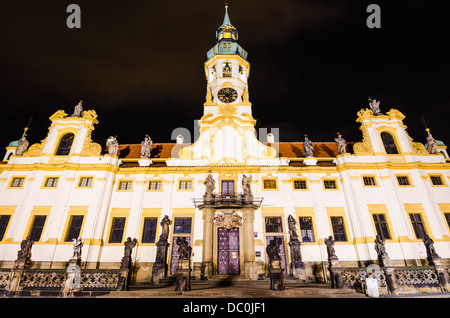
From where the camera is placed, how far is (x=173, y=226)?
69.6 ft

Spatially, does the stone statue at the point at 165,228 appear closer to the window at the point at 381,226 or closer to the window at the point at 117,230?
the window at the point at 117,230

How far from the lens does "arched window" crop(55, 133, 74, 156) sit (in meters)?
24.2

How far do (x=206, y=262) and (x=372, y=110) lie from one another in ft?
77.0

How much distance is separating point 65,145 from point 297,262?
24664 millimetres

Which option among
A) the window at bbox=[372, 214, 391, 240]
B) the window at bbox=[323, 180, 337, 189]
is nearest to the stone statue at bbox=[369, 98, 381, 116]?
the window at bbox=[323, 180, 337, 189]

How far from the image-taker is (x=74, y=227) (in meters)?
20.7

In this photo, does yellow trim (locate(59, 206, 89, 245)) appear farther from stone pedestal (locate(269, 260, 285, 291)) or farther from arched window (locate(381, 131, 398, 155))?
arched window (locate(381, 131, 398, 155))

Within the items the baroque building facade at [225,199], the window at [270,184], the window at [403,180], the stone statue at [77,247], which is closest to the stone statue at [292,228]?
the baroque building facade at [225,199]

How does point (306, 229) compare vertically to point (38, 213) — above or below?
below

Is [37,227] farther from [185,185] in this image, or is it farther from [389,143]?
[389,143]

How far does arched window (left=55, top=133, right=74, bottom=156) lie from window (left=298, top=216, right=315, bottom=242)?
23.6 m

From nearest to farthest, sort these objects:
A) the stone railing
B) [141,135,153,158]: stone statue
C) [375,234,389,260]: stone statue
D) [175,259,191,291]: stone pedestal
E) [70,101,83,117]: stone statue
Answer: [175,259,191,291]: stone pedestal, the stone railing, [375,234,389,260]: stone statue, [141,135,153,158]: stone statue, [70,101,83,117]: stone statue

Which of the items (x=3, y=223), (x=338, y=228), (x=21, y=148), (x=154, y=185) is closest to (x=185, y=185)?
(x=154, y=185)
